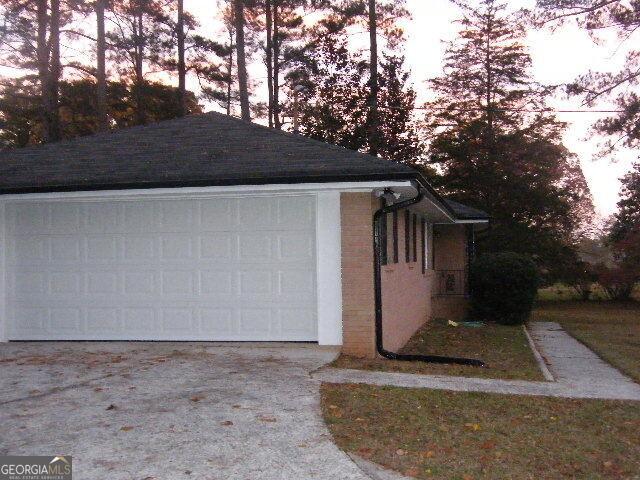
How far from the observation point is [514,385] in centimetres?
866

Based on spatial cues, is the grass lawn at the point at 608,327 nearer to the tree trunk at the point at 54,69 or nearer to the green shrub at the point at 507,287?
the green shrub at the point at 507,287

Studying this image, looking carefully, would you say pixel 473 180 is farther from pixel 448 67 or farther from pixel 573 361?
pixel 573 361

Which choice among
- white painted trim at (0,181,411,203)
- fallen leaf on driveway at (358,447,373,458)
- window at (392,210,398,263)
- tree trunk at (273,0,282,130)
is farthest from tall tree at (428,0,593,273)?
fallen leaf on driveway at (358,447,373,458)

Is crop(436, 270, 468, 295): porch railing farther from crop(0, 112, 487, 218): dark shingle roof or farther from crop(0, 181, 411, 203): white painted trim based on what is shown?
crop(0, 181, 411, 203): white painted trim

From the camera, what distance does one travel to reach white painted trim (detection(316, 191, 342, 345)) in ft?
32.4

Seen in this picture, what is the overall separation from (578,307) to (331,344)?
78.7 ft

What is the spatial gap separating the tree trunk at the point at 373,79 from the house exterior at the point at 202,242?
20372mm

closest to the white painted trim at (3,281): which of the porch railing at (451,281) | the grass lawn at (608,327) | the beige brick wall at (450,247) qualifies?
the grass lawn at (608,327)

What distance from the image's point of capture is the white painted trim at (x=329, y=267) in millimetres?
9867

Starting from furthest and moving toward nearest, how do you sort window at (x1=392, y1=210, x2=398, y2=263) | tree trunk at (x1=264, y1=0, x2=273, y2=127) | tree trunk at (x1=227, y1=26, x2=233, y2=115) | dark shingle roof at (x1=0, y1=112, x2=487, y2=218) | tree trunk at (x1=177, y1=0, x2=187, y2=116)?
tree trunk at (x1=227, y1=26, x2=233, y2=115)
tree trunk at (x1=264, y1=0, x2=273, y2=127)
tree trunk at (x1=177, y1=0, x2=187, y2=116)
window at (x1=392, y1=210, x2=398, y2=263)
dark shingle roof at (x1=0, y1=112, x2=487, y2=218)

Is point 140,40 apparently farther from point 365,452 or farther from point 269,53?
point 365,452

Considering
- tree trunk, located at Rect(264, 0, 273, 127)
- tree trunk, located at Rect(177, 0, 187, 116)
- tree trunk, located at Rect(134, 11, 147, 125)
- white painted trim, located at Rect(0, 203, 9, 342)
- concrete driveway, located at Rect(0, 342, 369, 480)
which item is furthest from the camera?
tree trunk, located at Rect(264, 0, 273, 127)

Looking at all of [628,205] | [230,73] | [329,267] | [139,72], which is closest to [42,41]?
[139,72]

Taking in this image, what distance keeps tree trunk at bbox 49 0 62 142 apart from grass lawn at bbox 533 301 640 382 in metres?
19.6
